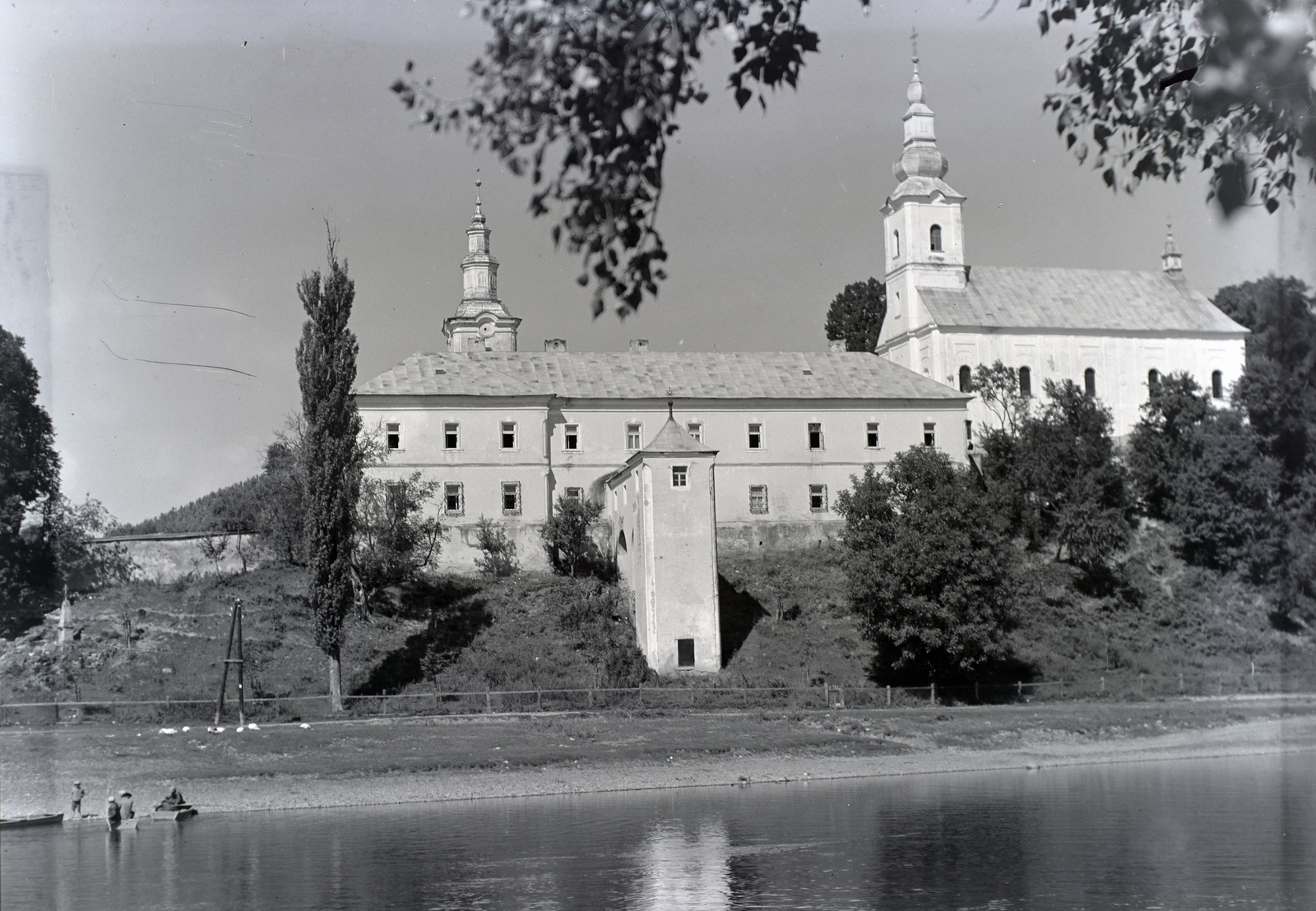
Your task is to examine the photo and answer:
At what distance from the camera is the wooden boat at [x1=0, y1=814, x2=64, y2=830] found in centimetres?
2939

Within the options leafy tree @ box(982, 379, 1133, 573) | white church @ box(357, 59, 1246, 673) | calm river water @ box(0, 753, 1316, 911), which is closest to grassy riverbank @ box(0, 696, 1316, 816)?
calm river water @ box(0, 753, 1316, 911)

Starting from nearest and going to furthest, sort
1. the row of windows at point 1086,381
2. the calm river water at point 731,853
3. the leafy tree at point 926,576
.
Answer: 1. the calm river water at point 731,853
2. the leafy tree at point 926,576
3. the row of windows at point 1086,381

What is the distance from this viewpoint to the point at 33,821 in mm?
29750

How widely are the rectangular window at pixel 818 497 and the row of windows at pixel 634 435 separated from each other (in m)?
1.60

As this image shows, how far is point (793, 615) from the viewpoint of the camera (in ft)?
160

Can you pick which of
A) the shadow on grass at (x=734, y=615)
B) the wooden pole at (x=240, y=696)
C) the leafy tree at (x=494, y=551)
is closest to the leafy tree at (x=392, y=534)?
the leafy tree at (x=494, y=551)

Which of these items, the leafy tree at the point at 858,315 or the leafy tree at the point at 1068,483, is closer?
the leafy tree at the point at 1068,483

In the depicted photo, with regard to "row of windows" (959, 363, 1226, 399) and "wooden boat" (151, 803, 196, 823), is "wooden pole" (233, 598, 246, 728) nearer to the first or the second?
"wooden boat" (151, 803, 196, 823)

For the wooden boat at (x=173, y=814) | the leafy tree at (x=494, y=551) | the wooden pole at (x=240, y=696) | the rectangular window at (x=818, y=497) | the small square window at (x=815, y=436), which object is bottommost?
the wooden boat at (x=173, y=814)

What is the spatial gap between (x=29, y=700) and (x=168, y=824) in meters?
10.3

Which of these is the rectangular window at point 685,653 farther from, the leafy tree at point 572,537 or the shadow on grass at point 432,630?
the leafy tree at point 572,537

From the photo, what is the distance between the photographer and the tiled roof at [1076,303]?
2643 inches

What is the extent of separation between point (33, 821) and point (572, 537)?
24658 mm

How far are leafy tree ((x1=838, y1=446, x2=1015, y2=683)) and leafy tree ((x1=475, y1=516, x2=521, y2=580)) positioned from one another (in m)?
13.4
